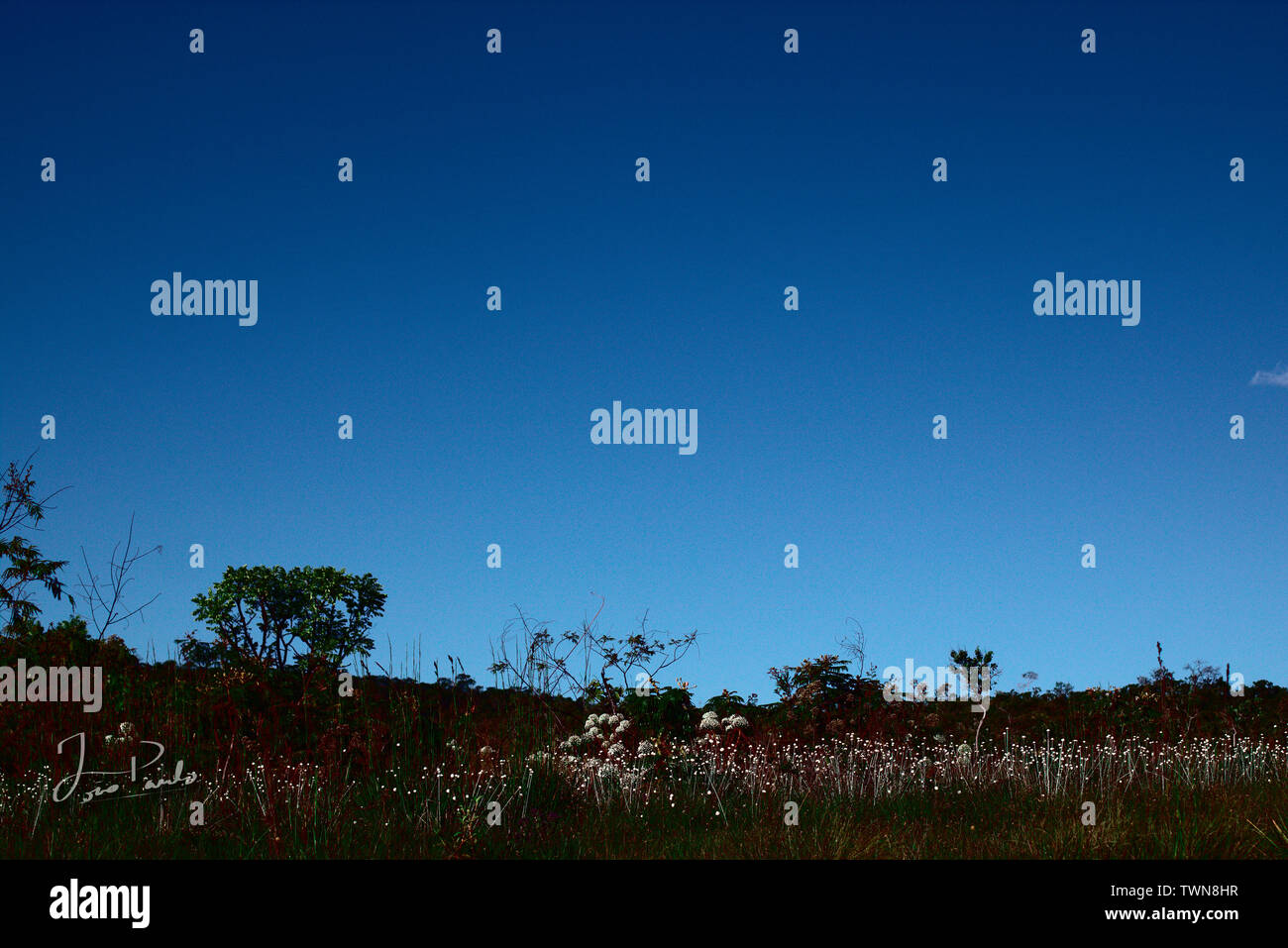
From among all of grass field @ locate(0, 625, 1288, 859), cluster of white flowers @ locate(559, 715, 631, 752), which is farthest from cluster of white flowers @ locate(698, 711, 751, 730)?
cluster of white flowers @ locate(559, 715, 631, 752)

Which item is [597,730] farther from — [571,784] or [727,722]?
[727,722]

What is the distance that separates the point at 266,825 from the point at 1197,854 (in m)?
6.57

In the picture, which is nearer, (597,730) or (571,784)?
(571,784)

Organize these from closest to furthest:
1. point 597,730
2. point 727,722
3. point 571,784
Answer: point 571,784, point 597,730, point 727,722

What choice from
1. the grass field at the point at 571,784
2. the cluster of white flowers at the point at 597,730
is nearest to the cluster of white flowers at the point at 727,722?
the grass field at the point at 571,784

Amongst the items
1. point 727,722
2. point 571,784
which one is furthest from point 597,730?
point 727,722

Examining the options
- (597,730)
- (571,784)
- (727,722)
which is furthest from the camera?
(727,722)

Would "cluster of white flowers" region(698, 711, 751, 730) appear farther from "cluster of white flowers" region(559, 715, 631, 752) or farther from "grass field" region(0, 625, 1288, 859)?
"cluster of white flowers" region(559, 715, 631, 752)

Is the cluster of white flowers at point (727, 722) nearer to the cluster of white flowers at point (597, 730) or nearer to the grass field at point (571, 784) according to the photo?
the grass field at point (571, 784)

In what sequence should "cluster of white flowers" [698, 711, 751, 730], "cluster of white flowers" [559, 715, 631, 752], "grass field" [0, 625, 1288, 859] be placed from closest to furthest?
"grass field" [0, 625, 1288, 859] → "cluster of white flowers" [559, 715, 631, 752] → "cluster of white flowers" [698, 711, 751, 730]

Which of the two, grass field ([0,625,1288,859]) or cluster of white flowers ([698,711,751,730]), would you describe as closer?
grass field ([0,625,1288,859])

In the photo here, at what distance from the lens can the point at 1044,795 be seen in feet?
28.6
